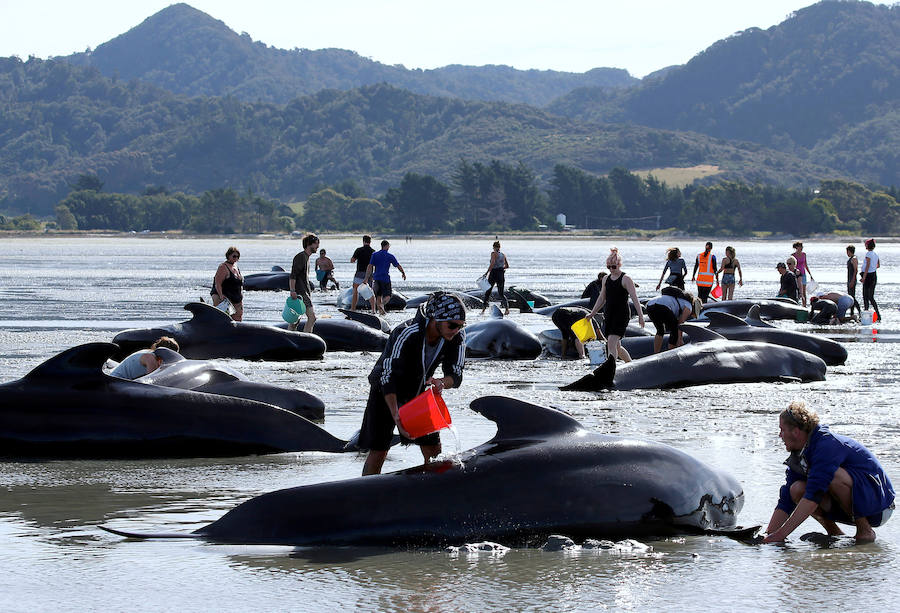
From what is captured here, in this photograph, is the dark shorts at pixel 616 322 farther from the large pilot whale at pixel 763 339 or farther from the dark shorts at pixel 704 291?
the dark shorts at pixel 704 291

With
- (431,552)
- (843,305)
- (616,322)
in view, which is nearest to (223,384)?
(431,552)

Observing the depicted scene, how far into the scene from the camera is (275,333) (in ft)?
60.3

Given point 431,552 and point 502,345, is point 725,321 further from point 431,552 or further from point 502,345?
point 431,552

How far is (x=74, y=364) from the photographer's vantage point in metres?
9.75

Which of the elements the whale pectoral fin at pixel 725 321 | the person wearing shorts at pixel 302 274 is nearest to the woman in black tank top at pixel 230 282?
the person wearing shorts at pixel 302 274

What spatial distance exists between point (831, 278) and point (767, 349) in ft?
135

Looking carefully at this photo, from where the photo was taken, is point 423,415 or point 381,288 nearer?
point 423,415

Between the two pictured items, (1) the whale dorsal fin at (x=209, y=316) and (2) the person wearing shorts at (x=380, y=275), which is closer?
(1) the whale dorsal fin at (x=209, y=316)

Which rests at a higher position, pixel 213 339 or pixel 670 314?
pixel 670 314

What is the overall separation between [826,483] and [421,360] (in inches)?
102

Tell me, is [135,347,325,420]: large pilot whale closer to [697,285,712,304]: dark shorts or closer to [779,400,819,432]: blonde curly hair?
[779,400,819,432]: blonde curly hair

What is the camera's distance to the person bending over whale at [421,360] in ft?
25.1

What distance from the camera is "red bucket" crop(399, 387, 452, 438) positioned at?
7.57 meters

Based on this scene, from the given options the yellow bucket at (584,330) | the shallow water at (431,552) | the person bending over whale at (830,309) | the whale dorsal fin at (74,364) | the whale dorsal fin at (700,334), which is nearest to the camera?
the shallow water at (431,552)
